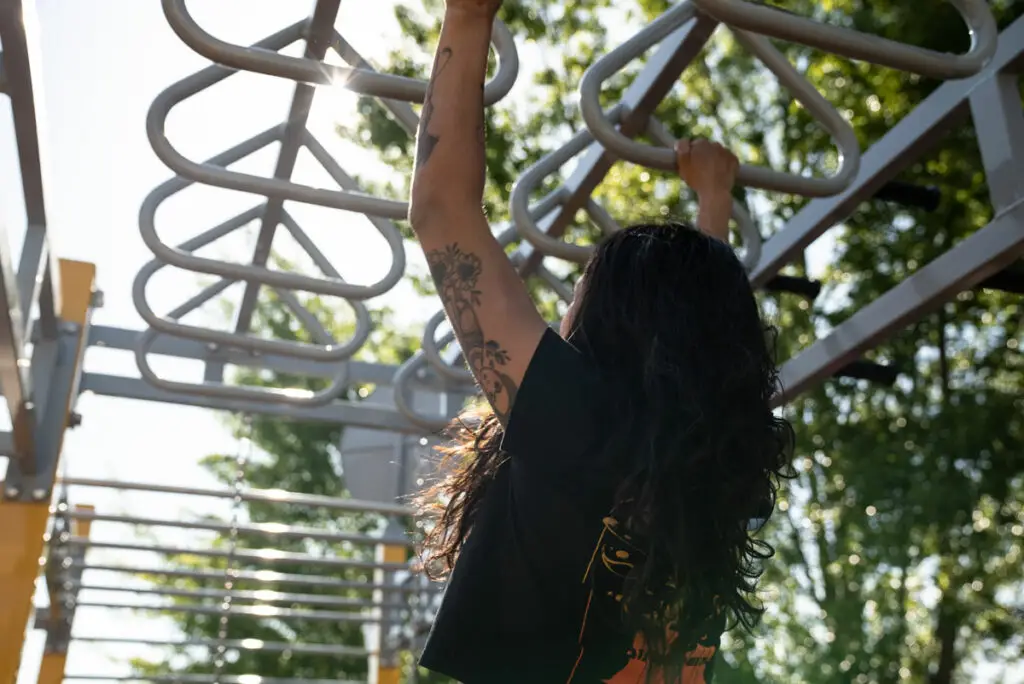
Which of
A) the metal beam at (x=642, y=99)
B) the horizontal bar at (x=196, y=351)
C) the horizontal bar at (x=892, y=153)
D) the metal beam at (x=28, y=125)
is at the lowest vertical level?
the metal beam at (x=28, y=125)

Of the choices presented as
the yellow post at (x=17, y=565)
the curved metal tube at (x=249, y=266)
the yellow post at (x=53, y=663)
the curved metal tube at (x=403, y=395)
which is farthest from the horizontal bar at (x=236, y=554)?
the curved metal tube at (x=249, y=266)

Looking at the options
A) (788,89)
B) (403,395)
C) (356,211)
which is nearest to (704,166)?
(788,89)

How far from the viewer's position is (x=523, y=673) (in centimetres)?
128

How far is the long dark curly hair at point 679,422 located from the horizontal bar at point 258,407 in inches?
76.3

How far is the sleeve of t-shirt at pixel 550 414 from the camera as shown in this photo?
1216 mm

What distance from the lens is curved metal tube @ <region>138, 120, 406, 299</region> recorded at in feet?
7.51

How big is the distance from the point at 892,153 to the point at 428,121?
1.13 metres

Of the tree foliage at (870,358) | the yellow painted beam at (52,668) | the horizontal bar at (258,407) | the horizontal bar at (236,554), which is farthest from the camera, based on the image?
the tree foliage at (870,358)

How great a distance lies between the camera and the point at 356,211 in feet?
6.92

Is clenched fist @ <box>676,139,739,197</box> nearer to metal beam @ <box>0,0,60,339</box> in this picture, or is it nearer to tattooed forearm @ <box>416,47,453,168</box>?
tattooed forearm @ <box>416,47,453,168</box>

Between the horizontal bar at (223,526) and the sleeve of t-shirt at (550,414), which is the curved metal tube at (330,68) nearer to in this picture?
the sleeve of t-shirt at (550,414)

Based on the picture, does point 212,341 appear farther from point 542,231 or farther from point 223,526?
point 223,526

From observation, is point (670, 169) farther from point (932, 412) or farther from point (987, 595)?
point (987, 595)

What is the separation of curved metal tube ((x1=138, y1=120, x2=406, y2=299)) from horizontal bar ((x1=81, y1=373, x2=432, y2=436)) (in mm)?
822
